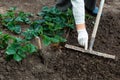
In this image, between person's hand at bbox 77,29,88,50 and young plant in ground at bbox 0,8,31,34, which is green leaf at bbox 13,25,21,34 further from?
person's hand at bbox 77,29,88,50

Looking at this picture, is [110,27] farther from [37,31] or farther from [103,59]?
[37,31]

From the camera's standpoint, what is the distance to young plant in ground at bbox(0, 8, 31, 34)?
3.06 meters

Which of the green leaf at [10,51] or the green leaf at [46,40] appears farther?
the green leaf at [46,40]

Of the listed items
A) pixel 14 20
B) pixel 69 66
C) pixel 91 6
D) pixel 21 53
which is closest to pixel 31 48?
pixel 21 53

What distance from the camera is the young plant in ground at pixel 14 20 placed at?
3060 mm

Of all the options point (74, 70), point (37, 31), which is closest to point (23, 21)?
point (37, 31)

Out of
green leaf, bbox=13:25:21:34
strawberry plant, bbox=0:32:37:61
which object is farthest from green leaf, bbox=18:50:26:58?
green leaf, bbox=13:25:21:34

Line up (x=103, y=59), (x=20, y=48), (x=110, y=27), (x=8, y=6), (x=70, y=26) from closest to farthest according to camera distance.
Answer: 1. (x=20, y=48)
2. (x=103, y=59)
3. (x=70, y=26)
4. (x=110, y=27)
5. (x=8, y=6)

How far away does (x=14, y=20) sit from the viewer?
3164 millimetres

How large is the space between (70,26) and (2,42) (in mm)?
749

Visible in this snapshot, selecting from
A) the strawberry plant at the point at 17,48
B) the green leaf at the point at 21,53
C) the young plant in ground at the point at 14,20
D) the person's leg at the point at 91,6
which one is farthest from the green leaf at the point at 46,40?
the person's leg at the point at 91,6

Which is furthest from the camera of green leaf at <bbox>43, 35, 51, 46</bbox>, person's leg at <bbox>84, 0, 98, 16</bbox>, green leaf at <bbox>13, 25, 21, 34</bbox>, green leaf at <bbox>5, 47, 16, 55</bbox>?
Answer: person's leg at <bbox>84, 0, 98, 16</bbox>

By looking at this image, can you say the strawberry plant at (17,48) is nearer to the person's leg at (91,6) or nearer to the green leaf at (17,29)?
the green leaf at (17,29)

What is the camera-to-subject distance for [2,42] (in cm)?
274
